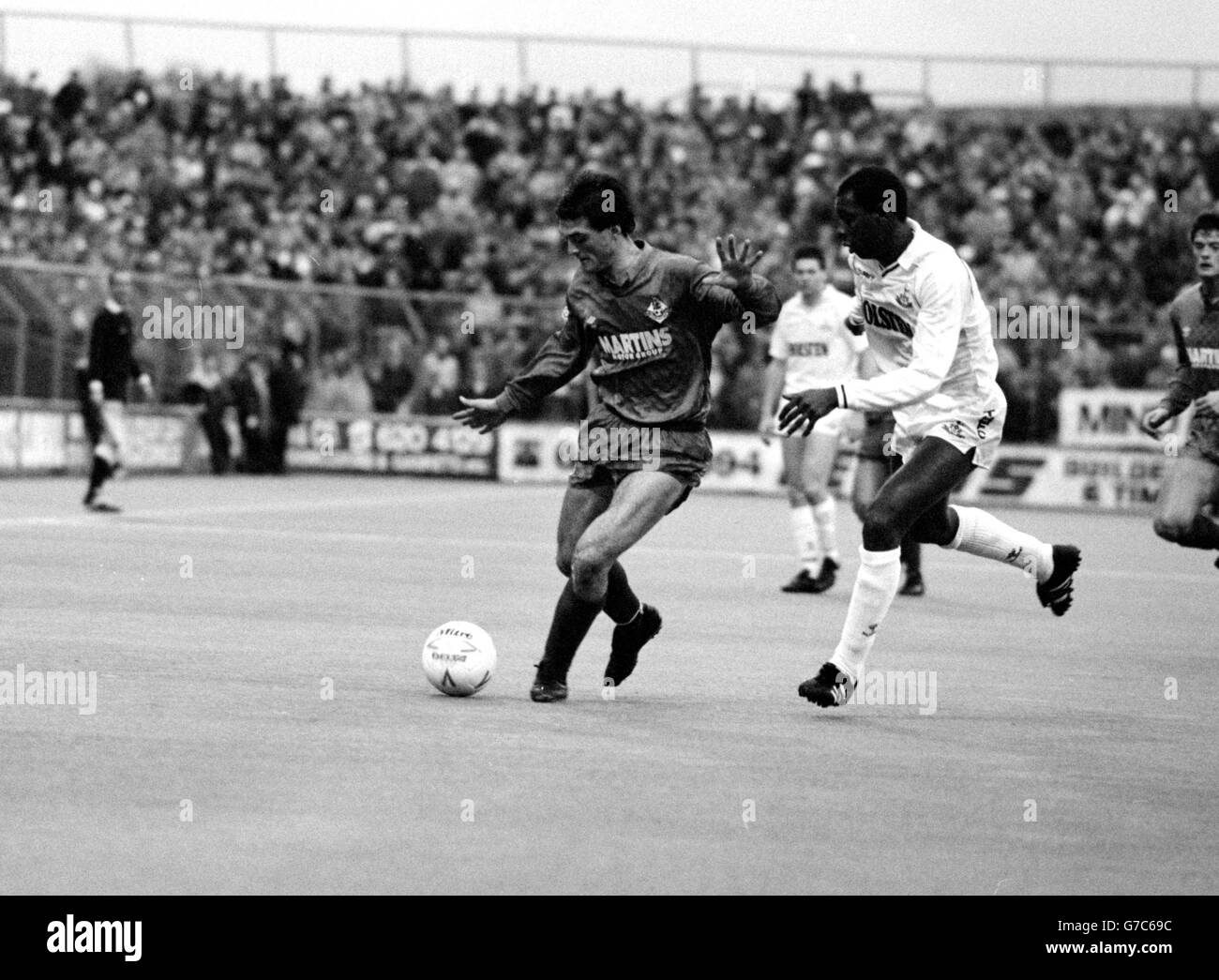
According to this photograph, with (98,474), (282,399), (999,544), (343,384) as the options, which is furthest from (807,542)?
(343,384)

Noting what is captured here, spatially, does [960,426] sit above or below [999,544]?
above

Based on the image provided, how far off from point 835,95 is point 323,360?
10167mm

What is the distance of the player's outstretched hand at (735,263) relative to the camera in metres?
8.65

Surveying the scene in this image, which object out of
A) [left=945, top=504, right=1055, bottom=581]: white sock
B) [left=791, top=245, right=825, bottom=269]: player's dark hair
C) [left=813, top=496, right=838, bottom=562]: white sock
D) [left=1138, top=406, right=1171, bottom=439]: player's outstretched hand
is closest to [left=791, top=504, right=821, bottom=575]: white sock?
[left=813, top=496, right=838, bottom=562]: white sock

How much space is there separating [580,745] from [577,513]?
5.24 feet

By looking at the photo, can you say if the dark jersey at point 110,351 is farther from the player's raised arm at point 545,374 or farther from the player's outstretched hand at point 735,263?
the player's outstretched hand at point 735,263

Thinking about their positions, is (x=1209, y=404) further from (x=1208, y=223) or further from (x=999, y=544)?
→ (x=999, y=544)

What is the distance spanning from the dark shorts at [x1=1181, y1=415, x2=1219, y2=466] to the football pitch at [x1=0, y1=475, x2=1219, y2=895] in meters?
1.17

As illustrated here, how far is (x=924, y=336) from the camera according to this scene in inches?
352

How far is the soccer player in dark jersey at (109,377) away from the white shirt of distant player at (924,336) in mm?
12994

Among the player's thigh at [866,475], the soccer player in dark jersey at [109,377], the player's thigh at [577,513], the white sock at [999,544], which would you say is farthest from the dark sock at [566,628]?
the soccer player in dark jersey at [109,377]

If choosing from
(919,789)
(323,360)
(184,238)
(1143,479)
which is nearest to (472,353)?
(323,360)

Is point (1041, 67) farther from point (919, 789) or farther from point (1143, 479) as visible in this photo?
point (919, 789)

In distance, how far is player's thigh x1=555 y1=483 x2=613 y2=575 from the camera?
9.09 m
